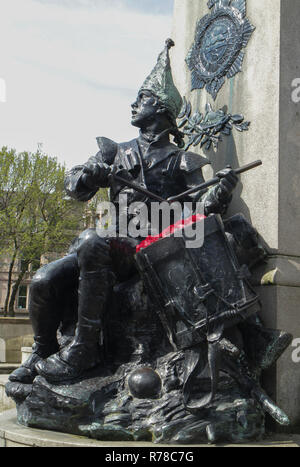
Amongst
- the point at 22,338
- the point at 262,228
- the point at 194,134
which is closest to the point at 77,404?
the point at 262,228

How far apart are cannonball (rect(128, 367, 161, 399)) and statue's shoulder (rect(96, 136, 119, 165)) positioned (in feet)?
6.02

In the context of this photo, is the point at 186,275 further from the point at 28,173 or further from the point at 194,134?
the point at 28,173

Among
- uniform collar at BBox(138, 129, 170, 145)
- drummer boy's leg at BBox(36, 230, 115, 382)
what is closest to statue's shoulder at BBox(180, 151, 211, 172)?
uniform collar at BBox(138, 129, 170, 145)

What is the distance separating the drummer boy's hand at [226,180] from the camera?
4.00 meters

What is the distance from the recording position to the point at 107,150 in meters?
4.82

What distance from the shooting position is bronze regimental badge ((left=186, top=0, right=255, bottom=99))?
5000 mm

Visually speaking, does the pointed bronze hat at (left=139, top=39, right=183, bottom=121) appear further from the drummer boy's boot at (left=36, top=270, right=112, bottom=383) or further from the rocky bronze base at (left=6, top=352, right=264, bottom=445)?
the rocky bronze base at (left=6, top=352, right=264, bottom=445)

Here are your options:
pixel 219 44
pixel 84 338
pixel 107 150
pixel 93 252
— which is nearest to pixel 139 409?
pixel 84 338

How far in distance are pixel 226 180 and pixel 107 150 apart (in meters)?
1.24

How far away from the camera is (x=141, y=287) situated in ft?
13.6

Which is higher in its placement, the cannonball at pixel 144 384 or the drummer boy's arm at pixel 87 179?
the drummer boy's arm at pixel 87 179

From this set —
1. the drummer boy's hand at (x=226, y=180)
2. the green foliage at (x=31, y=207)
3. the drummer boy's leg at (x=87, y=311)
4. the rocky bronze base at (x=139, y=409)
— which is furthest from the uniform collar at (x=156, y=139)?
the green foliage at (x=31, y=207)

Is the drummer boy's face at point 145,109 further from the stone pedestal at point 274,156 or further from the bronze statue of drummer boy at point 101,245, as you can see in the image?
the stone pedestal at point 274,156

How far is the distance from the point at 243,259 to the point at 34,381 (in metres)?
1.75
